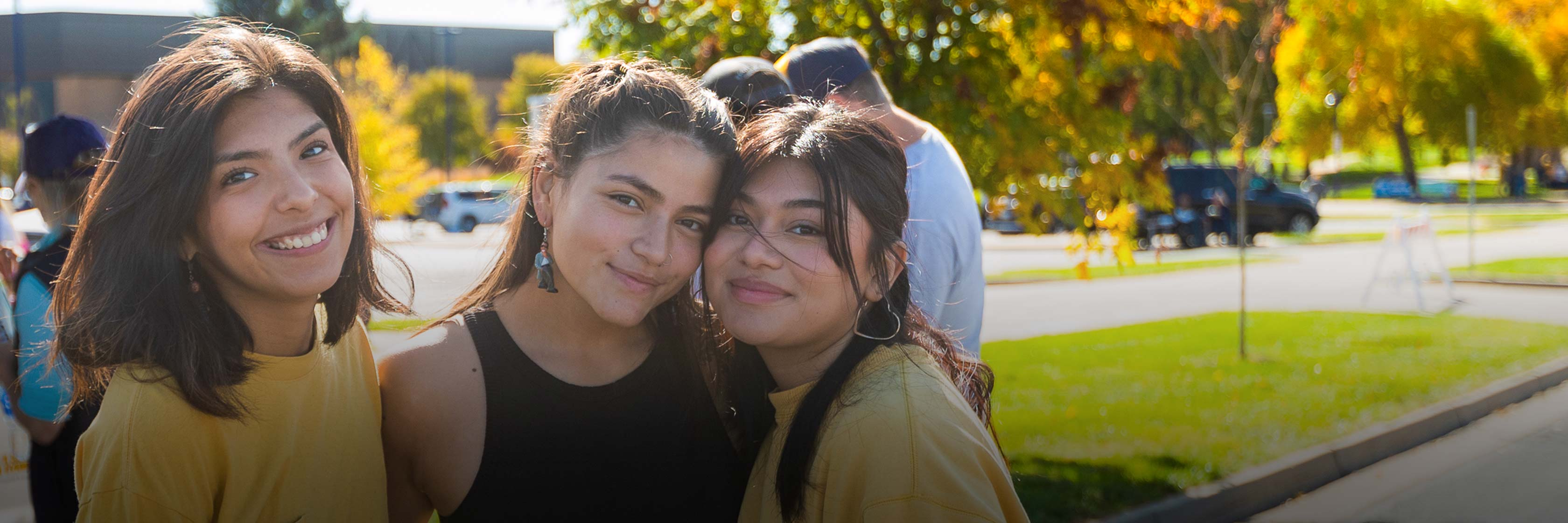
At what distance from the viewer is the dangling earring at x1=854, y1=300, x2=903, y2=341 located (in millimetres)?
1880

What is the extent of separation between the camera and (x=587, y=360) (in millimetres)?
2049

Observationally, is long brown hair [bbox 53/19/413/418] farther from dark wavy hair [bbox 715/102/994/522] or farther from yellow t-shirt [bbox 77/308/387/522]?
dark wavy hair [bbox 715/102/994/522]

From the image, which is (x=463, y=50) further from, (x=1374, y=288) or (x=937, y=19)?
(x=937, y=19)

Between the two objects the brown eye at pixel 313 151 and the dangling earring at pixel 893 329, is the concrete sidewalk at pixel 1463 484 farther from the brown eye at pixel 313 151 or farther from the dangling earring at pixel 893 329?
the brown eye at pixel 313 151

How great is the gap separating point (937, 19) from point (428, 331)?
3.82 m

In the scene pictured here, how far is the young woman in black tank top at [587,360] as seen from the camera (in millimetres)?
1896

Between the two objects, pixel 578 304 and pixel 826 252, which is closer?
pixel 826 252

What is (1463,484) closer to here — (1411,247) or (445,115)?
(1411,247)

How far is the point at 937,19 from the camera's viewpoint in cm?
531

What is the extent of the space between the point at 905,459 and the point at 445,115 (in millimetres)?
53113

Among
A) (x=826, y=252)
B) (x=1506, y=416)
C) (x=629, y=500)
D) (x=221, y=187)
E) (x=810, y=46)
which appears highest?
(x=810, y=46)

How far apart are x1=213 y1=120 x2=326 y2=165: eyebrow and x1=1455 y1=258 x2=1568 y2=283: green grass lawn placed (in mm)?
17262

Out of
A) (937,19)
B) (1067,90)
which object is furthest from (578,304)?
(1067,90)

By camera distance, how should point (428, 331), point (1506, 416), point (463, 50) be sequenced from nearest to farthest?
point (428, 331) < point (1506, 416) < point (463, 50)
